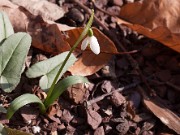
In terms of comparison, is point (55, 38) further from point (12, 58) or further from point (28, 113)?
point (28, 113)

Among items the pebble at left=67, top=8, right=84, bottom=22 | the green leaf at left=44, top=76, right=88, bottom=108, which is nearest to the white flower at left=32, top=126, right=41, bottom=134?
the green leaf at left=44, top=76, right=88, bottom=108

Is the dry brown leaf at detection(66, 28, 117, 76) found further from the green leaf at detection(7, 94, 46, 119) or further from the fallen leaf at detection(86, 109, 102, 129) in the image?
the green leaf at detection(7, 94, 46, 119)

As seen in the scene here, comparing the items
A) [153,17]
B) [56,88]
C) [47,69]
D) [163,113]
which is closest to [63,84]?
[56,88]

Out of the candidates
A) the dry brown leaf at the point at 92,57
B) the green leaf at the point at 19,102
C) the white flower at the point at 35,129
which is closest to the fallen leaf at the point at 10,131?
the green leaf at the point at 19,102

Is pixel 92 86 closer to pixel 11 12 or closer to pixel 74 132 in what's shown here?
pixel 74 132

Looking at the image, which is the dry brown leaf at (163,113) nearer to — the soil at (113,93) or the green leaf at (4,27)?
the soil at (113,93)

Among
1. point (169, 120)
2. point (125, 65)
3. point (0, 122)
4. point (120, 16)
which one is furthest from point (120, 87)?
point (0, 122)
